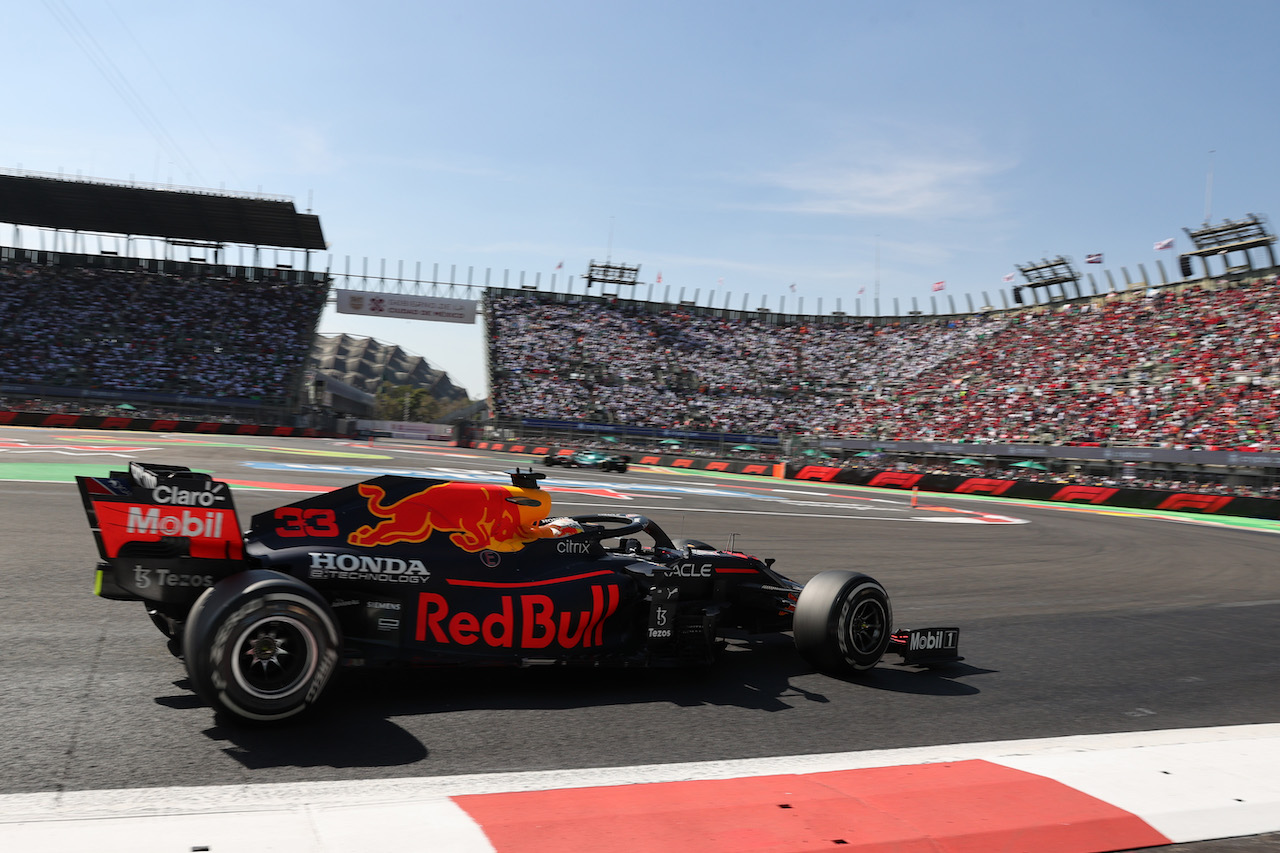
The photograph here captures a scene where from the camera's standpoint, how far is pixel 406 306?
190 feet

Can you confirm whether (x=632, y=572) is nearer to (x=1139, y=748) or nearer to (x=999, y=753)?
(x=999, y=753)

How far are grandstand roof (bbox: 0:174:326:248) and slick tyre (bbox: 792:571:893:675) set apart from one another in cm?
5494

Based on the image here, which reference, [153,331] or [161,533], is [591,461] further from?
[153,331]

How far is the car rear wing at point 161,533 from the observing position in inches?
182

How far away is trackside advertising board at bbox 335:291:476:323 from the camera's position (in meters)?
56.8

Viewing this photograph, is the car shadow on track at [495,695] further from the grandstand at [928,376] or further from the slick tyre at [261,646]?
the grandstand at [928,376]

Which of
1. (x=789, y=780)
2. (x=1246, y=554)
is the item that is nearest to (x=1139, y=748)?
(x=789, y=780)

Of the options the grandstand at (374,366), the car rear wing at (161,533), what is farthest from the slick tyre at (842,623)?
the grandstand at (374,366)

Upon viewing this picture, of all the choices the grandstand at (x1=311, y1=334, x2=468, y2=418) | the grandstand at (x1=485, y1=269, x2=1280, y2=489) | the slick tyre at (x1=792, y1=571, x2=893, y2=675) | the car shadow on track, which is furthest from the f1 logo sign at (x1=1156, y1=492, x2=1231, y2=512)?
the grandstand at (x1=311, y1=334, x2=468, y2=418)

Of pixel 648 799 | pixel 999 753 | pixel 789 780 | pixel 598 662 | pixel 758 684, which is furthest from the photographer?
pixel 758 684

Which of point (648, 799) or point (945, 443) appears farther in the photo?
point (945, 443)

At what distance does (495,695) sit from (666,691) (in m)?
1.12

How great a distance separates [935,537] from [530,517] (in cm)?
1197

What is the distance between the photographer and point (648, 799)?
3.86 meters
